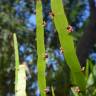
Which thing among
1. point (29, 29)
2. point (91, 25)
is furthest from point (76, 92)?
point (29, 29)

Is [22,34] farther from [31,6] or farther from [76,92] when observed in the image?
[76,92]

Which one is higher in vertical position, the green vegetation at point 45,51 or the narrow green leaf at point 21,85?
the green vegetation at point 45,51

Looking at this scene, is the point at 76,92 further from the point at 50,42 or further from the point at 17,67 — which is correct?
the point at 50,42

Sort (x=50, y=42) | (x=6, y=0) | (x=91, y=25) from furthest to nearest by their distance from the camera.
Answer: (x=6, y=0) < (x=50, y=42) < (x=91, y=25)

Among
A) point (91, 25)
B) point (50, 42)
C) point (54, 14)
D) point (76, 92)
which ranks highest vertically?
point (50, 42)

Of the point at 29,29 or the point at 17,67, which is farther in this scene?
the point at 29,29

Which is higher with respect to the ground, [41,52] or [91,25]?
[91,25]

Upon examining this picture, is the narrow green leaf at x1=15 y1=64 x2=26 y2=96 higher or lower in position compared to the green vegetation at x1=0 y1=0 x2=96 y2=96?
lower

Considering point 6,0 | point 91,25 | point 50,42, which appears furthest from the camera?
point 6,0

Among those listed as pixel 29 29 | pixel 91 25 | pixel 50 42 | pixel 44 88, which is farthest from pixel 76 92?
pixel 29 29
